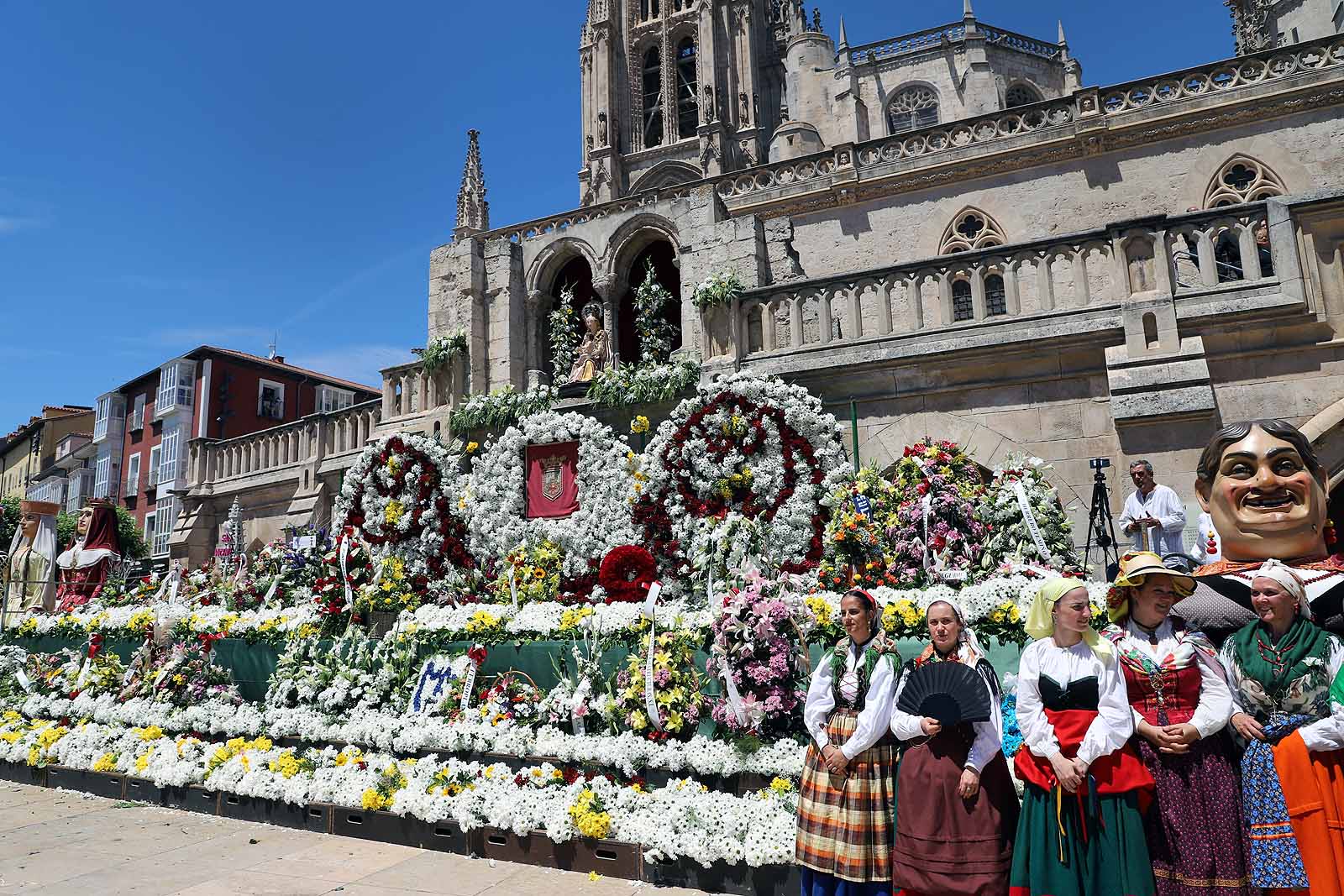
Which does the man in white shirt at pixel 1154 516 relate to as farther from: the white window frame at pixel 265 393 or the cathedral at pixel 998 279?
the white window frame at pixel 265 393

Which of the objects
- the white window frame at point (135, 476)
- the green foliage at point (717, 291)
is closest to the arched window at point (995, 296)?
the green foliage at point (717, 291)

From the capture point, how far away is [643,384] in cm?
1255

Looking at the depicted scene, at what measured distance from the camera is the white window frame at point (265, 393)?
41.2 meters

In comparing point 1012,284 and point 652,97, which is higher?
point 652,97

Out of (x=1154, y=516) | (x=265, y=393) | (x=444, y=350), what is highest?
(x=265, y=393)

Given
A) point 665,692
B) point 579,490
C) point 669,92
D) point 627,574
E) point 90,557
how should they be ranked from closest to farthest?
point 665,692 → point 627,574 → point 579,490 → point 90,557 → point 669,92

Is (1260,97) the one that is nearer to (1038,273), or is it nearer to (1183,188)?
(1183,188)

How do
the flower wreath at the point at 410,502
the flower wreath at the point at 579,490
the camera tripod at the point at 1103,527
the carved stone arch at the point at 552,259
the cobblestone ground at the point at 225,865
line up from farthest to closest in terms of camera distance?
the carved stone arch at the point at 552,259 < the flower wreath at the point at 410,502 < the flower wreath at the point at 579,490 < the camera tripod at the point at 1103,527 < the cobblestone ground at the point at 225,865

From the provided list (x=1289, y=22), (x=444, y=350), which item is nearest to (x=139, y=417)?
(x=444, y=350)

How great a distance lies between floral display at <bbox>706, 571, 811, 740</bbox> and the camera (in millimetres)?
6523

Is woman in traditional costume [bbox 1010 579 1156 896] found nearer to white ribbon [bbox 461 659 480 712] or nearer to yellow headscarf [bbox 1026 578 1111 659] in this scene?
yellow headscarf [bbox 1026 578 1111 659]

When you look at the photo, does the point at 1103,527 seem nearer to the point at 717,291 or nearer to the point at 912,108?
the point at 717,291

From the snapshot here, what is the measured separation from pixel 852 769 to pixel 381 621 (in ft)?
23.0

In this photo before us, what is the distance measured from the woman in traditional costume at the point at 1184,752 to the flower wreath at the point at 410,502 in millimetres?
9621
